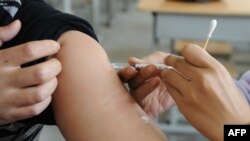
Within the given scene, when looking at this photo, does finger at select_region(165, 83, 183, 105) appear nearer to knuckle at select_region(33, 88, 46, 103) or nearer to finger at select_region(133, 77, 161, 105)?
finger at select_region(133, 77, 161, 105)

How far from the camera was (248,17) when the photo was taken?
236 centimetres

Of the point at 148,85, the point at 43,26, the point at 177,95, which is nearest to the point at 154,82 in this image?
the point at 148,85

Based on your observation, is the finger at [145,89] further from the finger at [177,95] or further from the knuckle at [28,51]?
the knuckle at [28,51]

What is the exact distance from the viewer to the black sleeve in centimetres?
88

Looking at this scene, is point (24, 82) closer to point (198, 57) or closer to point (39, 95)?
point (39, 95)

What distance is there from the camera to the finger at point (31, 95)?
764 millimetres

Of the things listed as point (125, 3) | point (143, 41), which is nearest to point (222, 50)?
point (143, 41)

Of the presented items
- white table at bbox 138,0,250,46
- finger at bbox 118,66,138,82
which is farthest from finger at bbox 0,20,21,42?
white table at bbox 138,0,250,46

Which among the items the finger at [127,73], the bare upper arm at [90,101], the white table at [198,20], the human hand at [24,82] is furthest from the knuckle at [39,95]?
the white table at [198,20]

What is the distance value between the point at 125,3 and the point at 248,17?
14.6 feet

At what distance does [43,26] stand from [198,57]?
0.34 m

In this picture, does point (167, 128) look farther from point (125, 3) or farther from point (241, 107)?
point (125, 3)

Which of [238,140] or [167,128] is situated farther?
[167,128]

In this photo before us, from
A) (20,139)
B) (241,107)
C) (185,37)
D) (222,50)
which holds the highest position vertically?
(241,107)
